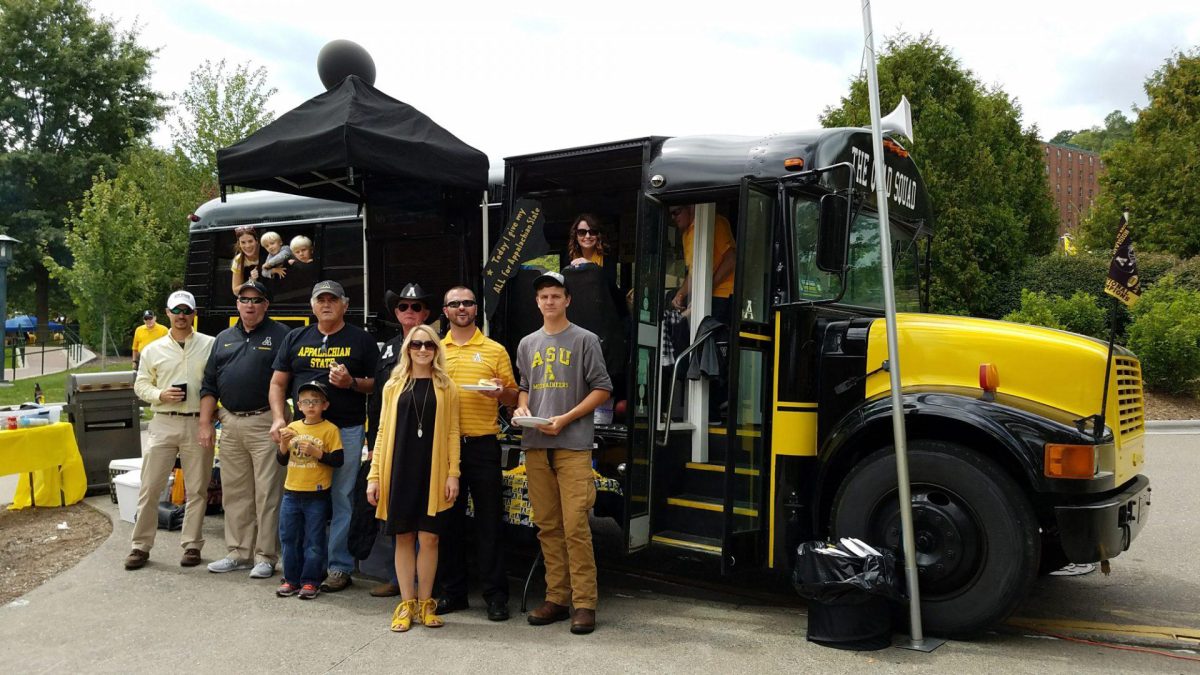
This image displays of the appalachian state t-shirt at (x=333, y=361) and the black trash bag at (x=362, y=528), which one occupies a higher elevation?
the appalachian state t-shirt at (x=333, y=361)

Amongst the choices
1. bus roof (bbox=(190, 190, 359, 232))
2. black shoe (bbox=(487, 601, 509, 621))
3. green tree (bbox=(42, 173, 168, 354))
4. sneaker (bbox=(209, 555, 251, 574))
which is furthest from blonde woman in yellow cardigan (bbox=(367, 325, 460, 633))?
green tree (bbox=(42, 173, 168, 354))

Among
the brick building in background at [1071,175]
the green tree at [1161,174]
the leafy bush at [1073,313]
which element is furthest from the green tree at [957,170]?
the brick building in background at [1071,175]

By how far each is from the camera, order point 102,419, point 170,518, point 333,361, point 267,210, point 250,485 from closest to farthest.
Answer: point 333,361 < point 250,485 < point 170,518 < point 267,210 < point 102,419

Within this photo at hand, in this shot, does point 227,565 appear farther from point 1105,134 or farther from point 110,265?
point 1105,134

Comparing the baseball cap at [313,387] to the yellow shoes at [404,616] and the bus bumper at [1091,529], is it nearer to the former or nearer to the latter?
the yellow shoes at [404,616]

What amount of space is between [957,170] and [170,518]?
17542 mm

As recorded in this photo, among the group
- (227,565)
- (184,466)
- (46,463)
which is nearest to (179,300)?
(184,466)

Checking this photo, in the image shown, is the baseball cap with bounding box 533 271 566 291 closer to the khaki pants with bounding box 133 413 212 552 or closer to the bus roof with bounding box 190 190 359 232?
the khaki pants with bounding box 133 413 212 552

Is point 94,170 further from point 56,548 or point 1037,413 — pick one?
point 1037,413

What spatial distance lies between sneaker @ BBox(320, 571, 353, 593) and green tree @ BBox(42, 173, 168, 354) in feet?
53.4

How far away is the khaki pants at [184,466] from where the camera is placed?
21.2 ft

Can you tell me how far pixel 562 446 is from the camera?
4898 mm

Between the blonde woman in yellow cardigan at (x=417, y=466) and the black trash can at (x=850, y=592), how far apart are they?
6.62 feet

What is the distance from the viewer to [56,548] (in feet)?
23.2
